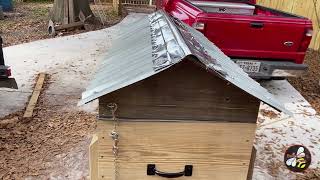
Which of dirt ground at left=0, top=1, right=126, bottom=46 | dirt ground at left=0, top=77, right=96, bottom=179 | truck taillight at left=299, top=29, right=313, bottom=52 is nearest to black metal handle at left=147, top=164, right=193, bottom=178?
dirt ground at left=0, top=77, right=96, bottom=179

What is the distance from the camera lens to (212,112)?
191cm

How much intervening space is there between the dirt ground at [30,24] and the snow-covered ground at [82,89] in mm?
989

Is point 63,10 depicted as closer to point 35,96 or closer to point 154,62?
point 35,96

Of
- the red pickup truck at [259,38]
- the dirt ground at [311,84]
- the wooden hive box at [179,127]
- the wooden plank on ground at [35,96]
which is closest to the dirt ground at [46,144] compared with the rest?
the wooden plank on ground at [35,96]

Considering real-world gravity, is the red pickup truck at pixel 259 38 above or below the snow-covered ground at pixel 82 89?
above

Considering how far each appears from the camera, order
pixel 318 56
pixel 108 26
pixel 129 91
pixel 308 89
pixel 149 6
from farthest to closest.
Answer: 1. pixel 149 6
2. pixel 108 26
3. pixel 318 56
4. pixel 308 89
5. pixel 129 91

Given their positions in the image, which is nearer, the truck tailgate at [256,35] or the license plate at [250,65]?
the truck tailgate at [256,35]

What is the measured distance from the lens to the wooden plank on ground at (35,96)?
4.92 meters

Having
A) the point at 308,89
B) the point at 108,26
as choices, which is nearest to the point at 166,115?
the point at 308,89

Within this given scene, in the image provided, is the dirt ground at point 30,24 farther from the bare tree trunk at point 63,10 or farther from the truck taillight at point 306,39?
the truck taillight at point 306,39

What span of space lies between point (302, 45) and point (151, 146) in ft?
14.5

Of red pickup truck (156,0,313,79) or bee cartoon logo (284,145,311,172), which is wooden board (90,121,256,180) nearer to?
bee cartoon logo (284,145,311,172)

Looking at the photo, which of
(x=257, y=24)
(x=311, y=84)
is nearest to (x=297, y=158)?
(x=257, y=24)

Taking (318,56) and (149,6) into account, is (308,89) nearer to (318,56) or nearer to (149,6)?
(318,56)
